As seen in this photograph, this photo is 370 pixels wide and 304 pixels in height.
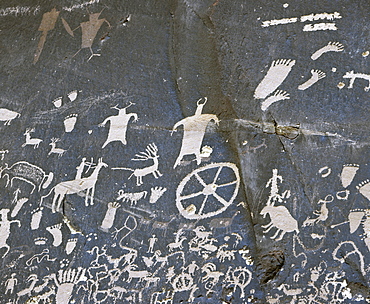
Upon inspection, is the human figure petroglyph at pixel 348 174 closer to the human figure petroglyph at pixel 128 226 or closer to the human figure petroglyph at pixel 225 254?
the human figure petroglyph at pixel 225 254

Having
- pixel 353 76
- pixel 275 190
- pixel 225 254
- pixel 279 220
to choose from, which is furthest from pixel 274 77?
pixel 225 254

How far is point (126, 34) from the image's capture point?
6.19 ft

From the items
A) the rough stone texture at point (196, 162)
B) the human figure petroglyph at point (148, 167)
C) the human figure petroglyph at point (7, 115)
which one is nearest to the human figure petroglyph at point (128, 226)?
the rough stone texture at point (196, 162)

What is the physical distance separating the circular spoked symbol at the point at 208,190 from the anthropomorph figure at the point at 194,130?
63mm

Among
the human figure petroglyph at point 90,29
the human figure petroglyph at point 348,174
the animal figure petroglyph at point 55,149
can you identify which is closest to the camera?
the human figure petroglyph at point 348,174

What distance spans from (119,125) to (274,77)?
604mm

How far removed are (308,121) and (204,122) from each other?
37cm

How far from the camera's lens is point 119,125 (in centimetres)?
180

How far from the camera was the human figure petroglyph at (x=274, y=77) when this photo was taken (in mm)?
1696

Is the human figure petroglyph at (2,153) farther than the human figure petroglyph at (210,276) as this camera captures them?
Yes

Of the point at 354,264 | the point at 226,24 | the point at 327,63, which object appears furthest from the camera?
the point at 226,24

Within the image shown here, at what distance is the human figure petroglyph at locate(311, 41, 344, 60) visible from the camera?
167 centimetres

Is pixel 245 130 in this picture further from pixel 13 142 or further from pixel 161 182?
pixel 13 142

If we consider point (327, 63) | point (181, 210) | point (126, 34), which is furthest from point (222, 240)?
point (126, 34)
